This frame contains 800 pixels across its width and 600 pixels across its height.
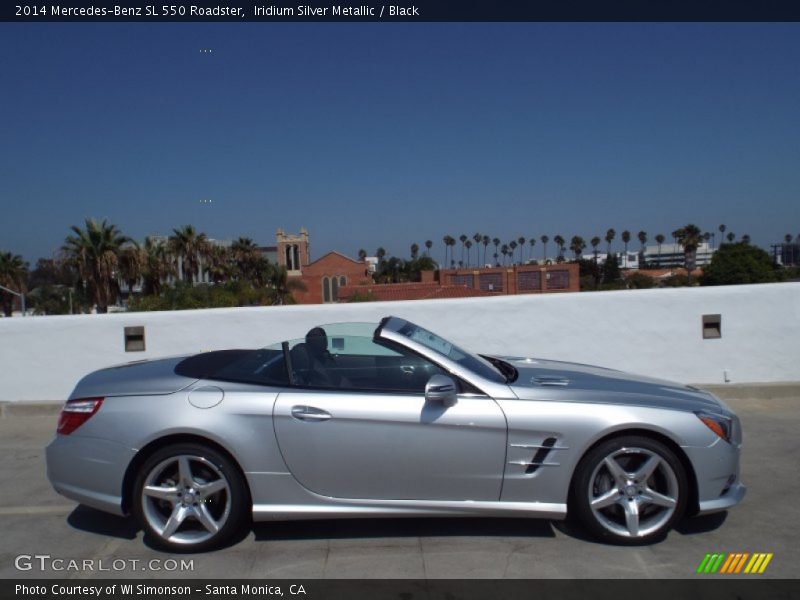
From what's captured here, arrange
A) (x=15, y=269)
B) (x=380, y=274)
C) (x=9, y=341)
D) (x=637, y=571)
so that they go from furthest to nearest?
(x=380, y=274) → (x=15, y=269) → (x=9, y=341) → (x=637, y=571)

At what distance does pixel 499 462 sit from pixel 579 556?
673 millimetres

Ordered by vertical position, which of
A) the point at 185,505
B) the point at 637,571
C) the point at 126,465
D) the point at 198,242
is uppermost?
the point at 198,242

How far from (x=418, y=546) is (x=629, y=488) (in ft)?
4.15

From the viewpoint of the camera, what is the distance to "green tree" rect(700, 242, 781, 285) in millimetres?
47594

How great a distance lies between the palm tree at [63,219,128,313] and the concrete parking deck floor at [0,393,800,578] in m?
34.0

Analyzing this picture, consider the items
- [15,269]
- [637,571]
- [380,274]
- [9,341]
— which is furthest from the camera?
[380,274]

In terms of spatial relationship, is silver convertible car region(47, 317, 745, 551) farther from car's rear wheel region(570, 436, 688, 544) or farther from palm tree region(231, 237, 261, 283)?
palm tree region(231, 237, 261, 283)

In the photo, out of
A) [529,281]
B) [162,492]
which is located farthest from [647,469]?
[529,281]

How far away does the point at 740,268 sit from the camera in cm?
4781

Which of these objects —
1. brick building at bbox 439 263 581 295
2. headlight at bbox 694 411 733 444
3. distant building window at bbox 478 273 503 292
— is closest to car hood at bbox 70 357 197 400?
headlight at bbox 694 411 733 444

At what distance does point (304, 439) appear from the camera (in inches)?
150

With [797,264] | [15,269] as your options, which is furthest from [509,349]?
[797,264]

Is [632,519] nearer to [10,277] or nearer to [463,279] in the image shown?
[10,277]

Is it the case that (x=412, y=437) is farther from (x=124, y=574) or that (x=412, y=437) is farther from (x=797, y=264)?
(x=797, y=264)
